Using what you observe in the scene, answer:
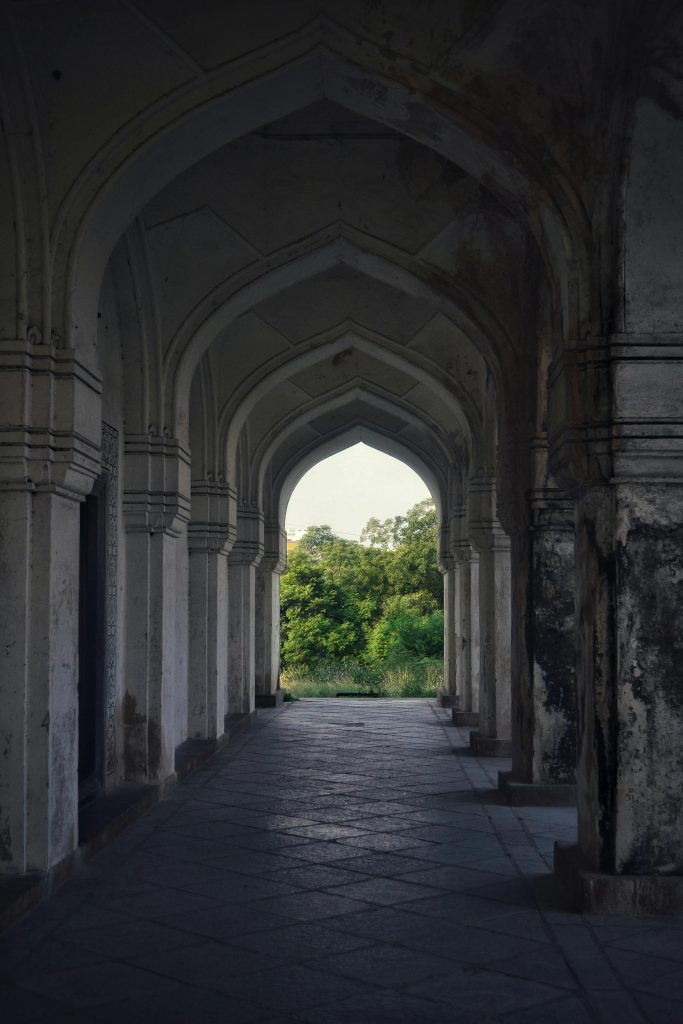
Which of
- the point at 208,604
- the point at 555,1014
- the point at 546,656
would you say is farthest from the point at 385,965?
the point at 208,604

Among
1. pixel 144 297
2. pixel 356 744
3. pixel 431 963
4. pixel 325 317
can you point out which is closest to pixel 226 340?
pixel 325 317

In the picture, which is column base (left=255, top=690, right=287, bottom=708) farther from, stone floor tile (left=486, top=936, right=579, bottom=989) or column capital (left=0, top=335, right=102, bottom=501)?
stone floor tile (left=486, top=936, right=579, bottom=989)

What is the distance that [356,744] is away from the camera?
34.9 ft

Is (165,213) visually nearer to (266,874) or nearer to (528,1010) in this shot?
(266,874)

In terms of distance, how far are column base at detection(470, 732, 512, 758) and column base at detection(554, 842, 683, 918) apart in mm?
4813

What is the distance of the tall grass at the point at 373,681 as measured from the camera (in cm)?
1817

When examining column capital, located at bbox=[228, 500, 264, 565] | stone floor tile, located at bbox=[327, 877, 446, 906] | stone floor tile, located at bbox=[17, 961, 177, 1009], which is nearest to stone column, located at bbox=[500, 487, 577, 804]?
stone floor tile, located at bbox=[327, 877, 446, 906]

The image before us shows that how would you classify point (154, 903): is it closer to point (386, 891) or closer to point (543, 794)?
point (386, 891)

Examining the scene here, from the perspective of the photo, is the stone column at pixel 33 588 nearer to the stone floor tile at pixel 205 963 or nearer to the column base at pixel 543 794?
the stone floor tile at pixel 205 963

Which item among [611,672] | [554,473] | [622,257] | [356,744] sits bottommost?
[356,744]

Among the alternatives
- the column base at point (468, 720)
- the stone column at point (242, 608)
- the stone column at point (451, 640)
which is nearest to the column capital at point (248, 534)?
the stone column at point (242, 608)

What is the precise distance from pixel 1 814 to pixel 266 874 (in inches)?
49.9

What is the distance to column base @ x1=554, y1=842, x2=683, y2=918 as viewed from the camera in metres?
4.37

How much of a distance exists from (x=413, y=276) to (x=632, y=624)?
381cm
